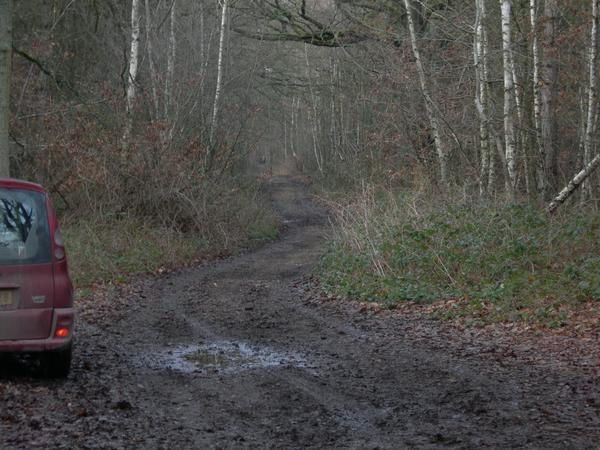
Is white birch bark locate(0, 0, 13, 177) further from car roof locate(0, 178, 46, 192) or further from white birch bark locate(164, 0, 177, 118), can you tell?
white birch bark locate(164, 0, 177, 118)

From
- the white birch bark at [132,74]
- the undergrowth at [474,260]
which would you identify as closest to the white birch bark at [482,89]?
the undergrowth at [474,260]

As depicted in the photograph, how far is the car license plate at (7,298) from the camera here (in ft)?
26.1

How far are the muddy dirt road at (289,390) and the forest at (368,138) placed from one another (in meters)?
2.78

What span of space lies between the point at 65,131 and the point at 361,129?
16778mm

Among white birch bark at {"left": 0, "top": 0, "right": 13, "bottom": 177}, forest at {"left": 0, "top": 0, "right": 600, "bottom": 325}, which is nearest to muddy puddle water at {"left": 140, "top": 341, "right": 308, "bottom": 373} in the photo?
forest at {"left": 0, "top": 0, "right": 600, "bottom": 325}

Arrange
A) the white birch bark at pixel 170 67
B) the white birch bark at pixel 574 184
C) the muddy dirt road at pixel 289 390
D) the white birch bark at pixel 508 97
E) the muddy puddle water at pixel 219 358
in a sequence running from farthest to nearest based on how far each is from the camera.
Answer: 1. the white birch bark at pixel 170 67
2. the white birch bark at pixel 508 97
3. the white birch bark at pixel 574 184
4. the muddy puddle water at pixel 219 358
5. the muddy dirt road at pixel 289 390

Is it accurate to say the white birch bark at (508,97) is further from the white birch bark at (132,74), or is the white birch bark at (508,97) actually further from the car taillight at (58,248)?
the car taillight at (58,248)

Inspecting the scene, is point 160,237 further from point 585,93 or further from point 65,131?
point 585,93

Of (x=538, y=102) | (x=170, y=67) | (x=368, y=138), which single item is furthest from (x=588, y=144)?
(x=170, y=67)

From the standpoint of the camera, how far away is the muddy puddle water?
9.45 metres

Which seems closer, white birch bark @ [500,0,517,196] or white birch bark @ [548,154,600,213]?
white birch bark @ [548,154,600,213]

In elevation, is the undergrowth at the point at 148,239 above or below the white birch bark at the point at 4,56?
below

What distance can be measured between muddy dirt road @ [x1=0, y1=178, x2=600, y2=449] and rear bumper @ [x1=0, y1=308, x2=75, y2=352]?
0.38 m

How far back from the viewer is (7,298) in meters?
7.98
